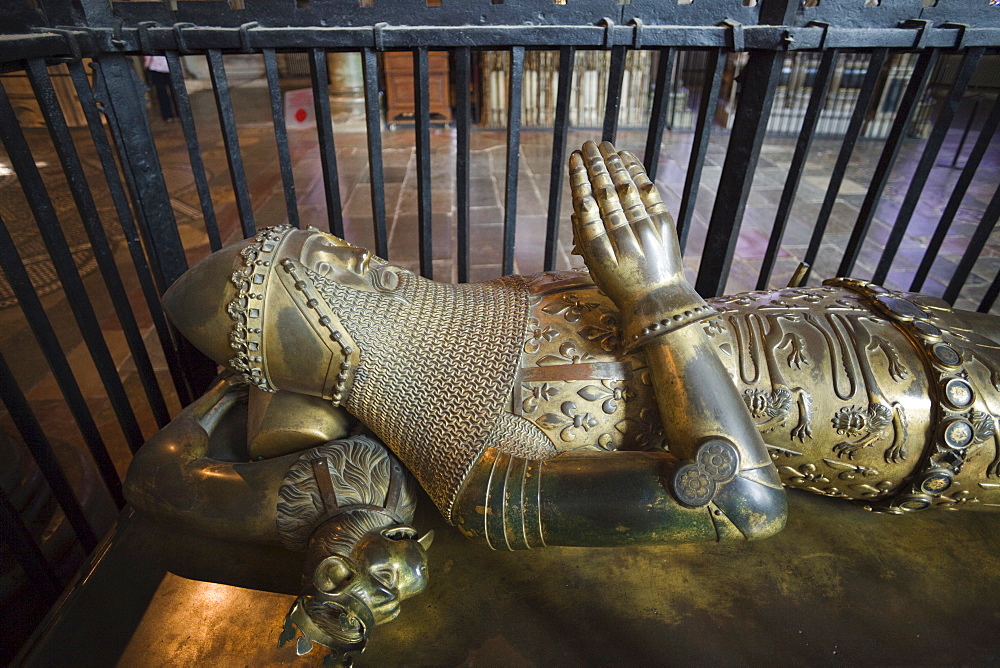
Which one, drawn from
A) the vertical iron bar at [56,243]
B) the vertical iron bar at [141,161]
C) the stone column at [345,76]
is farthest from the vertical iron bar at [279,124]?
the stone column at [345,76]

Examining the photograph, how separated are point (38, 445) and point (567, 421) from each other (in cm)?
156

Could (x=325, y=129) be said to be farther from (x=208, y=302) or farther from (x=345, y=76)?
(x=345, y=76)

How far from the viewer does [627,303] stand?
147cm

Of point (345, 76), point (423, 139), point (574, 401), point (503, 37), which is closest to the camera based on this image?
point (574, 401)

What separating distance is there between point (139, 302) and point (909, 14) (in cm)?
433

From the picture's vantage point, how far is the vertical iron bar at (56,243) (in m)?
1.56

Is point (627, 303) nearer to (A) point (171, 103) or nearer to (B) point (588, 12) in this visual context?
(B) point (588, 12)

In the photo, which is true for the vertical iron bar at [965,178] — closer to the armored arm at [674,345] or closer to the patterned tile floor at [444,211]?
Result: the armored arm at [674,345]

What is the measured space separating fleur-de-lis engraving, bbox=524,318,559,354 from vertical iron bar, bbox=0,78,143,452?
130 cm

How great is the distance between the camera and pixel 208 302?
1.50 m

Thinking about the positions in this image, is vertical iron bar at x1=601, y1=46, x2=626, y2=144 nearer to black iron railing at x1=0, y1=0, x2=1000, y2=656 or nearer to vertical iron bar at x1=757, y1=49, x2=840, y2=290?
black iron railing at x1=0, y1=0, x2=1000, y2=656

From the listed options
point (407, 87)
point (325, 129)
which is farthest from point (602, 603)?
point (407, 87)

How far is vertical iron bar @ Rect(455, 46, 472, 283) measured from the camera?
196 centimetres

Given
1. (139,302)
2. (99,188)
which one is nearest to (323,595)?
(139,302)
